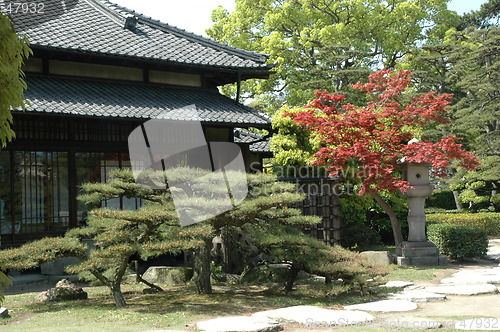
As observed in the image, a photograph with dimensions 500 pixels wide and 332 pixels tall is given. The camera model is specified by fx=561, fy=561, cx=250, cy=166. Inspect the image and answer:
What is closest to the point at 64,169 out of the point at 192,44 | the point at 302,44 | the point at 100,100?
the point at 100,100

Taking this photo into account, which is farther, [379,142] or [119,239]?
[379,142]

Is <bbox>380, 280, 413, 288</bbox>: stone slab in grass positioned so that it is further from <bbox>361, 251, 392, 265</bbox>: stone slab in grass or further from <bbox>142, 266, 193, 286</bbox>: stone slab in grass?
<bbox>142, 266, 193, 286</bbox>: stone slab in grass

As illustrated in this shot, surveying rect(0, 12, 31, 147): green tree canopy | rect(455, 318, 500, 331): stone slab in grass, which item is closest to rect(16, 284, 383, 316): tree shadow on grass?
Answer: rect(455, 318, 500, 331): stone slab in grass

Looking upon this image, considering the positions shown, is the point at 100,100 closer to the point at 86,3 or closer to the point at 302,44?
the point at 86,3

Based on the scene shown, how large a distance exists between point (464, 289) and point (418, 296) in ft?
4.11

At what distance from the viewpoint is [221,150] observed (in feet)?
50.0

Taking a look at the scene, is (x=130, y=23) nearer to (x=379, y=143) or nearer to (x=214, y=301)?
(x=379, y=143)

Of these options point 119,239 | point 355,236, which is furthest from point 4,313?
point 355,236

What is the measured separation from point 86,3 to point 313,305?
12245mm

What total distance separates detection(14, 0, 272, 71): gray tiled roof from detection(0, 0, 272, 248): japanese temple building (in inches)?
1.2

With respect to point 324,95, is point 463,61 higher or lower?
higher

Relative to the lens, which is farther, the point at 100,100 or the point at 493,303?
the point at 100,100

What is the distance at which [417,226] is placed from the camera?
47.3 ft

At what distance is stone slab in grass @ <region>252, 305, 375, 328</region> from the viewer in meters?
7.48
